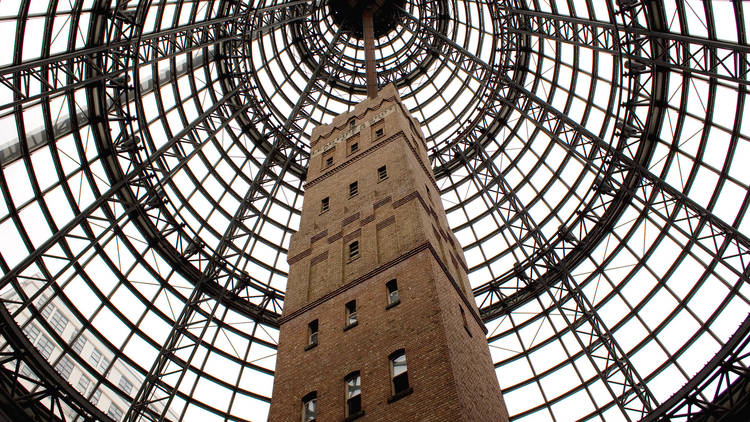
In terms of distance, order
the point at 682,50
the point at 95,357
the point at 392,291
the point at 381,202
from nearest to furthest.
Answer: the point at 392,291, the point at 682,50, the point at 381,202, the point at 95,357

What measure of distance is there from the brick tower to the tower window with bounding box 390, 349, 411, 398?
0.10ft

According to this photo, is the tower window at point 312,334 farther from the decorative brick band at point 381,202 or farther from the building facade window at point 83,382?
the building facade window at point 83,382

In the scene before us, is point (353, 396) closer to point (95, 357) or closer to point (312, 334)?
point (312, 334)

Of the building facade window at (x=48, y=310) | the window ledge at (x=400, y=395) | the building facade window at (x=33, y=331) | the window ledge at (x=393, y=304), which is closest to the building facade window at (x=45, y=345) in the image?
the building facade window at (x=33, y=331)

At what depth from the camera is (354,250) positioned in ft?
69.1

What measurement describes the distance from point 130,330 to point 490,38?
1027 inches

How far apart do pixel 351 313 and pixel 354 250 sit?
132 inches

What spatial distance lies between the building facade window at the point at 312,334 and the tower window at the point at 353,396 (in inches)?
92.7

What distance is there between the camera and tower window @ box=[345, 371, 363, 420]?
14.5 meters

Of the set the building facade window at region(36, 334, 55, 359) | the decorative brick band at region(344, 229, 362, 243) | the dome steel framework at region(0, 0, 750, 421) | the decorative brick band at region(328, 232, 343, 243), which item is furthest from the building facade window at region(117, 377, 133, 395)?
the decorative brick band at region(344, 229, 362, 243)

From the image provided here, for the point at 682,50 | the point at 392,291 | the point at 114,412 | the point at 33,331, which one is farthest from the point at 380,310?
the point at 114,412

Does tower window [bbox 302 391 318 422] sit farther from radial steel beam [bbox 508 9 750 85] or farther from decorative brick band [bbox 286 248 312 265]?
radial steel beam [bbox 508 9 750 85]

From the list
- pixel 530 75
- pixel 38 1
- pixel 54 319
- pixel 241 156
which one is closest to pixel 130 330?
pixel 54 319

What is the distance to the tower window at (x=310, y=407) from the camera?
15212 millimetres
